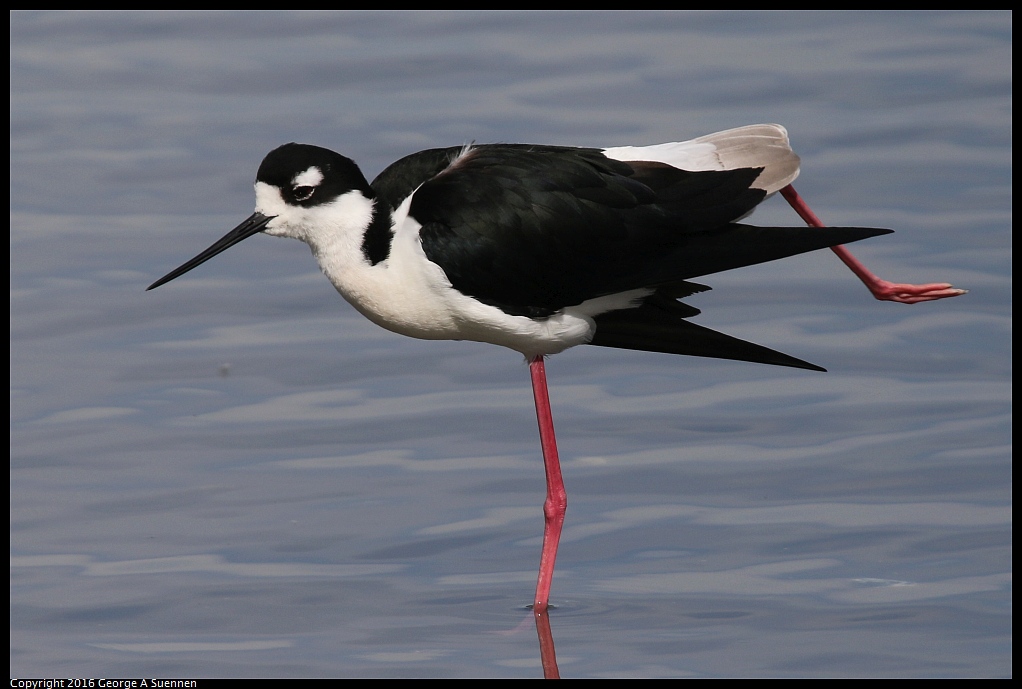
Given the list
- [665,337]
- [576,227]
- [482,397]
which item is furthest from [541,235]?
[482,397]

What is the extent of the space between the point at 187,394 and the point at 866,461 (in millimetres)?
2669

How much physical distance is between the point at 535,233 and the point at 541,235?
2 centimetres

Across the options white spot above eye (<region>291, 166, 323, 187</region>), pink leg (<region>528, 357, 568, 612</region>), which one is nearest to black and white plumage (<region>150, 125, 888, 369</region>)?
white spot above eye (<region>291, 166, 323, 187</region>)

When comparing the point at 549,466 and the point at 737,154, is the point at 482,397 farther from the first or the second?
the point at 737,154

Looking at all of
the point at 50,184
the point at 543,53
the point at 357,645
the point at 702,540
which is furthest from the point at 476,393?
the point at 543,53

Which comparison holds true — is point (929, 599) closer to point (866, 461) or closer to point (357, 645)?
point (866, 461)

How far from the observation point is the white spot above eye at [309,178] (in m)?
5.61

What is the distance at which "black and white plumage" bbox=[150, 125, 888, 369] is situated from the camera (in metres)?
5.62

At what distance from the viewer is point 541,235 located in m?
5.71

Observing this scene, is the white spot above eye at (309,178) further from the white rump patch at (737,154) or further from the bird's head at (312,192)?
the white rump patch at (737,154)

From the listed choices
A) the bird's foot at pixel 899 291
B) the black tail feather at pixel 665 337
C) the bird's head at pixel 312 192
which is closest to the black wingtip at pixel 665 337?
the black tail feather at pixel 665 337

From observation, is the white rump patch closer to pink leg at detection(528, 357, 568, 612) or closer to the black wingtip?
the black wingtip

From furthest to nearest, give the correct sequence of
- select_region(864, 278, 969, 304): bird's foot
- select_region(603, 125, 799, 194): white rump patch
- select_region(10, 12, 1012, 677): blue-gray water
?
select_region(864, 278, 969, 304): bird's foot
select_region(603, 125, 799, 194): white rump patch
select_region(10, 12, 1012, 677): blue-gray water

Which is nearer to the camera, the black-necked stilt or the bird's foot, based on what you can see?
the black-necked stilt
